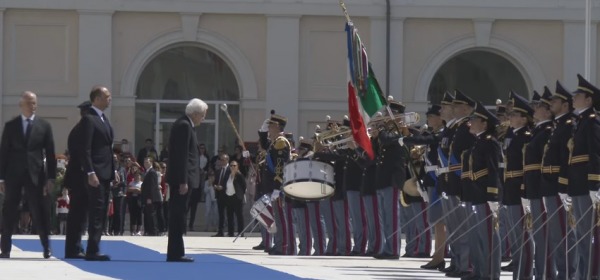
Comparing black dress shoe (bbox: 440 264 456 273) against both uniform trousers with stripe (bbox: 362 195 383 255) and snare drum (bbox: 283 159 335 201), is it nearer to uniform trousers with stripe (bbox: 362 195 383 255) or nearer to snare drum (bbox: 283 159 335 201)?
uniform trousers with stripe (bbox: 362 195 383 255)

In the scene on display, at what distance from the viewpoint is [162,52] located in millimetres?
39031

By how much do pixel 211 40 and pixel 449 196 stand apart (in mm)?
22809

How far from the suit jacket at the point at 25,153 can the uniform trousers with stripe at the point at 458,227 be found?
14.7 ft

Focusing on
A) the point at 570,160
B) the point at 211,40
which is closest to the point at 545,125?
the point at 570,160

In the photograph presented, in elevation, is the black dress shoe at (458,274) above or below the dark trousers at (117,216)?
below

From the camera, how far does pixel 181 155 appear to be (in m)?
17.2

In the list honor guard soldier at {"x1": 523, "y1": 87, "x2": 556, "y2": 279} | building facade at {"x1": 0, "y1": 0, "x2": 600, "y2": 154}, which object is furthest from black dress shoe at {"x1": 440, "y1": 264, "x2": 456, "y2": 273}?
building facade at {"x1": 0, "y1": 0, "x2": 600, "y2": 154}

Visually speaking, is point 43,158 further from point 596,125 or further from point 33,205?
point 596,125

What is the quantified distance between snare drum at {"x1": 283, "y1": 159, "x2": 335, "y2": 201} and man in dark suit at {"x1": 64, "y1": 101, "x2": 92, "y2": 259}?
3530 millimetres

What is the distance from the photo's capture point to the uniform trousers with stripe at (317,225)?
21664 millimetres

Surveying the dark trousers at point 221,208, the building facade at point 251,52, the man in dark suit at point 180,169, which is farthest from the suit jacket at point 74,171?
the building facade at point 251,52

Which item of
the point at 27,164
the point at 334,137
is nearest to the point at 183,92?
the point at 334,137

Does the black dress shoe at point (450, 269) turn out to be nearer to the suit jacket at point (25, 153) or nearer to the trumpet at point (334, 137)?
the trumpet at point (334, 137)

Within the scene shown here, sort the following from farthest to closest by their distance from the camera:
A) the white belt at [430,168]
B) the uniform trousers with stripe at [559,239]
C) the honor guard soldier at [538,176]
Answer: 1. the white belt at [430,168]
2. the honor guard soldier at [538,176]
3. the uniform trousers with stripe at [559,239]
